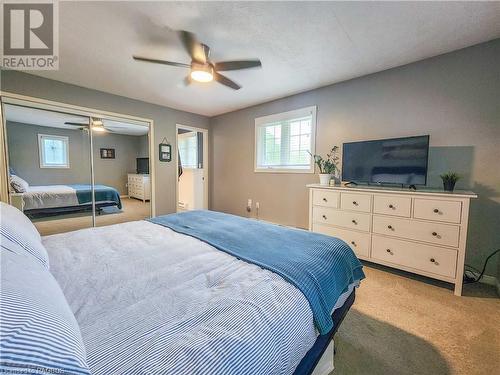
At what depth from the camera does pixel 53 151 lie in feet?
10.9

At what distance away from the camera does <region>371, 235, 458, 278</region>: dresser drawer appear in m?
2.09

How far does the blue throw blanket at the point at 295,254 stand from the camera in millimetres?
1024

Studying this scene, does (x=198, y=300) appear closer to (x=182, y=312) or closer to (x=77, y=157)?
(x=182, y=312)

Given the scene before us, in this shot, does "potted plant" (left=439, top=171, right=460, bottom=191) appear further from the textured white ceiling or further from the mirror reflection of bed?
the mirror reflection of bed

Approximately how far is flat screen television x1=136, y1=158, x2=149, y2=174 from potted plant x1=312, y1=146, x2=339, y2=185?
125 inches

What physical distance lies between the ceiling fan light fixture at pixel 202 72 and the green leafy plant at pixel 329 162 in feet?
6.40

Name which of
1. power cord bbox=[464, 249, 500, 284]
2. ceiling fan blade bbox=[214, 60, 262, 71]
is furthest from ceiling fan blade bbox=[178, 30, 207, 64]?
power cord bbox=[464, 249, 500, 284]

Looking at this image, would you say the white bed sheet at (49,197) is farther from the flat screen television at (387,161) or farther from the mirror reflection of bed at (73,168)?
the flat screen television at (387,161)

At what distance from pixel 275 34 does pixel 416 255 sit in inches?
105

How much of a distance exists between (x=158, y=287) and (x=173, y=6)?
210cm

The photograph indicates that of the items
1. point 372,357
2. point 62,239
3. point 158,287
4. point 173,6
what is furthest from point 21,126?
point 372,357

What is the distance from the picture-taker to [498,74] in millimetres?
2137

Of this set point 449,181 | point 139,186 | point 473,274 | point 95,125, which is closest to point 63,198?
point 139,186

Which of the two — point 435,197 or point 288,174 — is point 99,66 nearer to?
point 288,174
